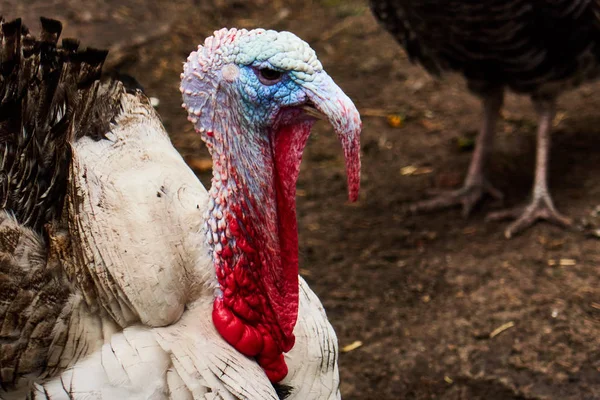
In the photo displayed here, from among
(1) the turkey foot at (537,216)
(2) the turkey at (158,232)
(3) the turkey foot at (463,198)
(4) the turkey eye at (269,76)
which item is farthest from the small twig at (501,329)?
(4) the turkey eye at (269,76)

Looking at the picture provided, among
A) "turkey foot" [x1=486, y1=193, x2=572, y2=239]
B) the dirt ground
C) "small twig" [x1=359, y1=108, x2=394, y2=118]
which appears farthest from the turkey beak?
"small twig" [x1=359, y1=108, x2=394, y2=118]

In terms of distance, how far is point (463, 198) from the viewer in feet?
15.5

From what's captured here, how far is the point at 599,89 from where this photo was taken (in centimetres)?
578

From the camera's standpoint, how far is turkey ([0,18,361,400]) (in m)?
2.03

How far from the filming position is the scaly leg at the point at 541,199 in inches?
172

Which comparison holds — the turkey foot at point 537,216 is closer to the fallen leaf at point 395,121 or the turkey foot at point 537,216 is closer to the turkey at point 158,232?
the fallen leaf at point 395,121

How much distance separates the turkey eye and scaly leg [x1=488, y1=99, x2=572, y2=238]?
2688 mm

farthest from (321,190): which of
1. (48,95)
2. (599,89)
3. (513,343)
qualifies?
(48,95)

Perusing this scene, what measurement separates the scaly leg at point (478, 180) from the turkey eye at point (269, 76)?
9.22 ft

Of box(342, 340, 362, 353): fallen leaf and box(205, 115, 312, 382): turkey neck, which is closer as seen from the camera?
box(205, 115, 312, 382): turkey neck

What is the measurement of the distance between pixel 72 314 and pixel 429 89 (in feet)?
14.2

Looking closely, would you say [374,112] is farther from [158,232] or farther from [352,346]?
[158,232]

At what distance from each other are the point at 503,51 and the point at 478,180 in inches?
33.6

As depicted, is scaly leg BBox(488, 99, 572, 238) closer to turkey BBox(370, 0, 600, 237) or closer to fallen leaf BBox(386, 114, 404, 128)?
turkey BBox(370, 0, 600, 237)
